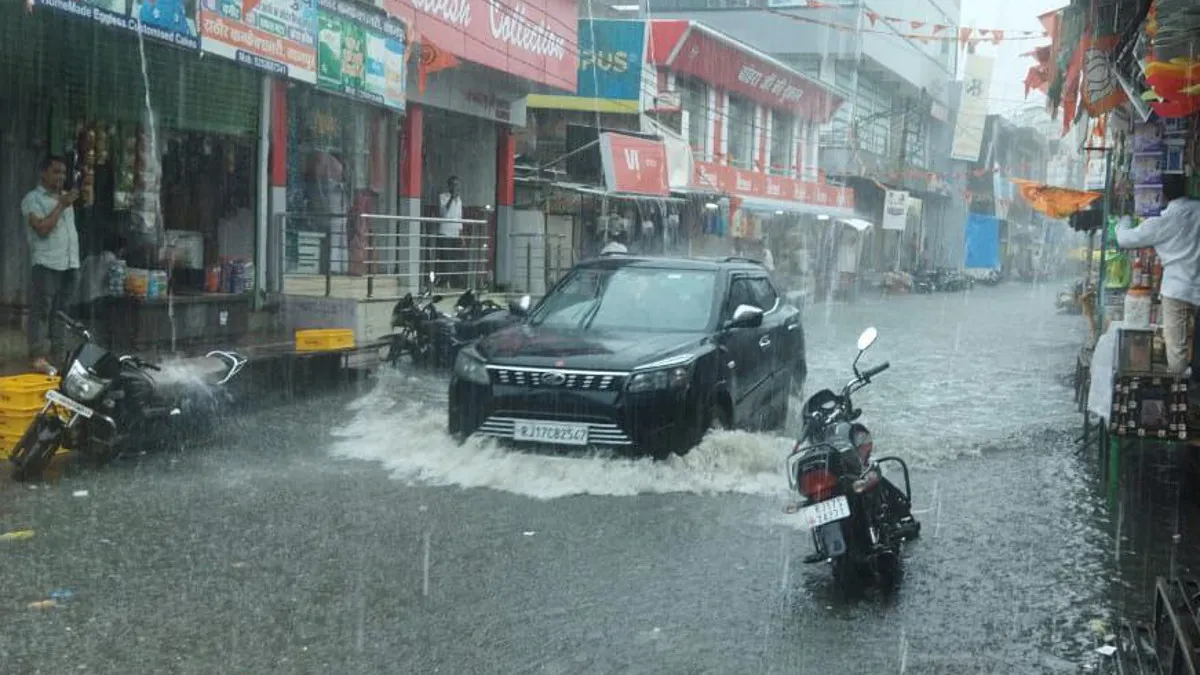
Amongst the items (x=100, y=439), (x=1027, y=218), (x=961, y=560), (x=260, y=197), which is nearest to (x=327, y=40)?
(x=260, y=197)

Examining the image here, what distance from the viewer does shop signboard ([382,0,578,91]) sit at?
16844 mm

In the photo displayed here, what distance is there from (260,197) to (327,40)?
7.19 feet

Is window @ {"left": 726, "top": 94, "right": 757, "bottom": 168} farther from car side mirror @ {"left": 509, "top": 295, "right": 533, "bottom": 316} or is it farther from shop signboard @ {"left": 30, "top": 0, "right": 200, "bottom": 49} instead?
car side mirror @ {"left": 509, "top": 295, "right": 533, "bottom": 316}

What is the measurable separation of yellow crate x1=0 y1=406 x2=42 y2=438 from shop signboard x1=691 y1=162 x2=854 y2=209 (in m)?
20.8

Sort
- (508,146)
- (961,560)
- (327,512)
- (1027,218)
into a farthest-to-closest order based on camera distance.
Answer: (1027,218)
(508,146)
(327,512)
(961,560)

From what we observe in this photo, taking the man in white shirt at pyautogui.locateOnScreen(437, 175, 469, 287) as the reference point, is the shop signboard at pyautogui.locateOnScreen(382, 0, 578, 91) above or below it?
above

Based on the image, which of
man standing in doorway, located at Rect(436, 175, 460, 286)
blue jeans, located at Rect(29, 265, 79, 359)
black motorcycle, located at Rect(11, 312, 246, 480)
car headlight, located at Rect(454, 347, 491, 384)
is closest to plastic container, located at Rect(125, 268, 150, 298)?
blue jeans, located at Rect(29, 265, 79, 359)

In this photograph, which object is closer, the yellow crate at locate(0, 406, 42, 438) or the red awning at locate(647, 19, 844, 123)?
the yellow crate at locate(0, 406, 42, 438)

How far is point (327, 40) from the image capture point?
13648mm

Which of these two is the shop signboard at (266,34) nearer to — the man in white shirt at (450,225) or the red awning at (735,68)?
the man in white shirt at (450,225)

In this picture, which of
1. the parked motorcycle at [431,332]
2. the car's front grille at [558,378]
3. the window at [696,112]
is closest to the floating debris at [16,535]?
the car's front grille at [558,378]

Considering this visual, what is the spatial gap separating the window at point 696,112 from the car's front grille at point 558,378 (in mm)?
23808

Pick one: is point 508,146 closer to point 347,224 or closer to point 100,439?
point 347,224

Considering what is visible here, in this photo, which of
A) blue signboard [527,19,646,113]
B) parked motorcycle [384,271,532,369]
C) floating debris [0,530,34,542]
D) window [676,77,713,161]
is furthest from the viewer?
window [676,77,713,161]
